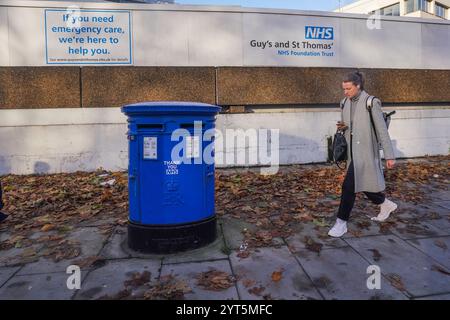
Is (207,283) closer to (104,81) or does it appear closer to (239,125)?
(239,125)

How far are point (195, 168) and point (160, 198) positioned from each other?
0.47 metres

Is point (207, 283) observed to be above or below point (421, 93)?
below

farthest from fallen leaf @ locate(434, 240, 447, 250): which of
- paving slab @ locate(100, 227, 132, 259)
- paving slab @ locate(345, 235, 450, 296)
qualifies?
paving slab @ locate(100, 227, 132, 259)

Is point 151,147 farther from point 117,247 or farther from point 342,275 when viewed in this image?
point 342,275

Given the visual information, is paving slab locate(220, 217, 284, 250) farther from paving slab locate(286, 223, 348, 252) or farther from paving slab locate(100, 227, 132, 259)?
paving slab locate(100, 227, 132, 259)

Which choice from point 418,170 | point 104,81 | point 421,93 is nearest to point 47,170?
point 104,81

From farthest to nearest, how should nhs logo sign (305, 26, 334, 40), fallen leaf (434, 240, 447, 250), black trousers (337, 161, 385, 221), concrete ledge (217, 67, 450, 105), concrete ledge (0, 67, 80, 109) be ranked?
nhs logo sign (305, 26, 334, 40), concrete ledge (217, 67, 450, 105), concrete ledge (0, 67, 80, 109), black trousers (337, 161, 385, 221), fallen leaf (434, 240, 447, 250)

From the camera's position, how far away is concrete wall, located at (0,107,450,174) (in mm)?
7180

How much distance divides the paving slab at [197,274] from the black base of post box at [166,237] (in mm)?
290

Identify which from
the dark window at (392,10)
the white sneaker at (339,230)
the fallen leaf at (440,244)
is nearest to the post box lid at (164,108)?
the white sneaker at (339,230)

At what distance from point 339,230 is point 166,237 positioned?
1.98 meters

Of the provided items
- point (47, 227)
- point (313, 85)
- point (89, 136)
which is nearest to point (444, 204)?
point (313, 85)

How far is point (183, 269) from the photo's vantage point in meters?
3.20

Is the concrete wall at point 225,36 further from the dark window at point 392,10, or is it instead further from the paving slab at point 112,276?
the dark window at point 392,10
